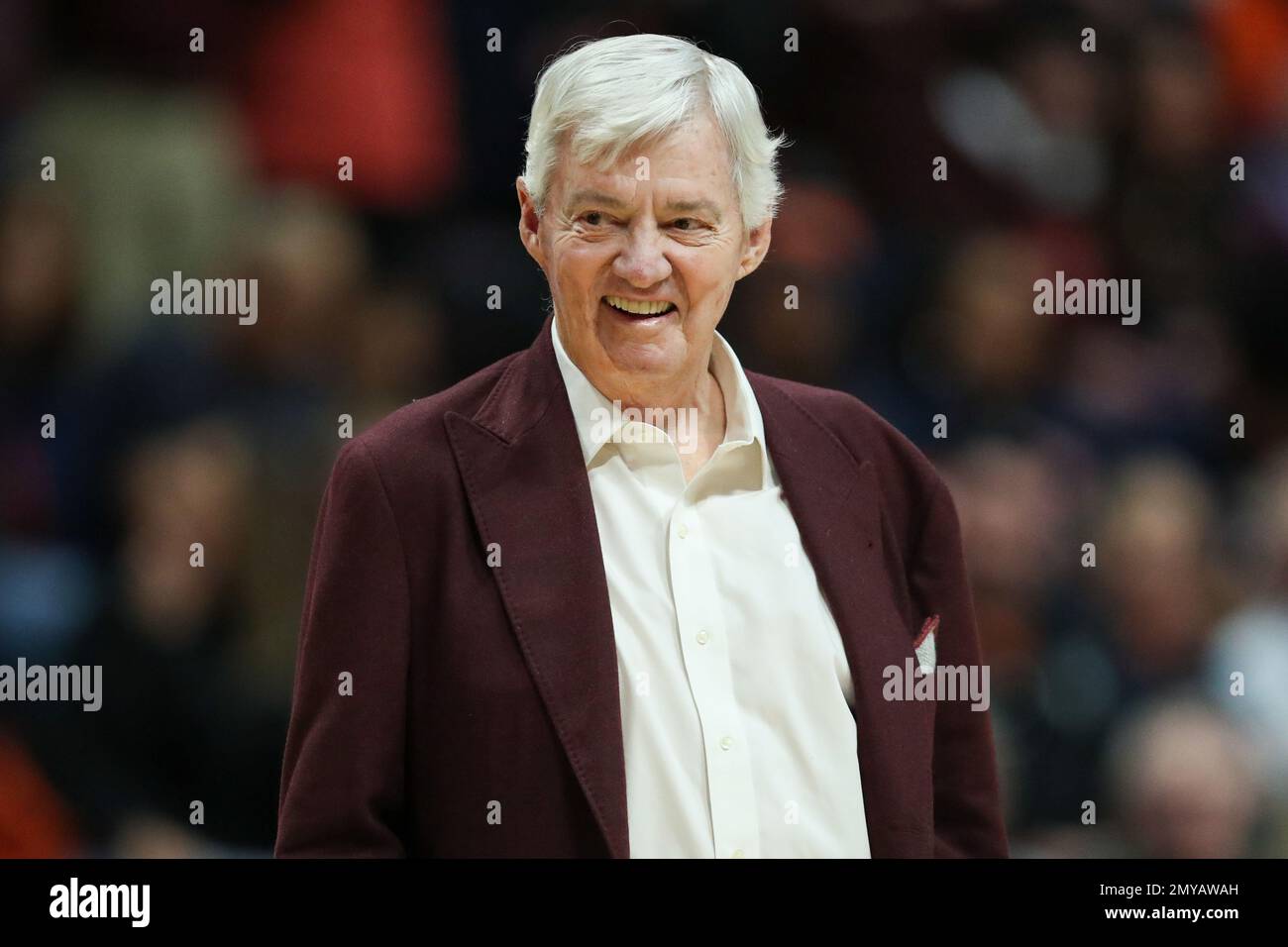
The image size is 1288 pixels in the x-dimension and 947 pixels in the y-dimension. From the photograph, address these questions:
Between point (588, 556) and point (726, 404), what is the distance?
0.30m

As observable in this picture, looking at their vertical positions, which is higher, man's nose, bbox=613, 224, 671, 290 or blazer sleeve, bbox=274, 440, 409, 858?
man's nose, bbox=613, 224, 671, 290

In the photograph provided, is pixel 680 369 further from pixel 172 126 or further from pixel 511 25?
pixel 172 126

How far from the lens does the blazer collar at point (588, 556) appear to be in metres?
1.63

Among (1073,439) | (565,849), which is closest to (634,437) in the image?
(565,849)

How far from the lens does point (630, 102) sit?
167 centimetres

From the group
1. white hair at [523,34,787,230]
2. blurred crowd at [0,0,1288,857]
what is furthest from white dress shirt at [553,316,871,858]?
blurred crowd at [0,0,1288,857]

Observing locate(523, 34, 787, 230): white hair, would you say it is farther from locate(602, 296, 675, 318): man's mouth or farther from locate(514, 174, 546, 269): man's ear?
locate(602, 296, 675, 318): man's mouth

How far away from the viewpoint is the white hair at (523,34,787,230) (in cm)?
168

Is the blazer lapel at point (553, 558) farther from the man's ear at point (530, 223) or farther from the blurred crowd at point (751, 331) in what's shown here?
the blurred crowd at point (751, 331)

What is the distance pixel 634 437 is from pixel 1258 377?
129 cm

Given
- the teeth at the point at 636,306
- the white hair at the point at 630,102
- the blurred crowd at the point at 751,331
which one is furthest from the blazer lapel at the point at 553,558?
the blurred crowd at the point at 751,331

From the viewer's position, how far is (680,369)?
1789mm

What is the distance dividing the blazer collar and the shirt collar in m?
0.01
